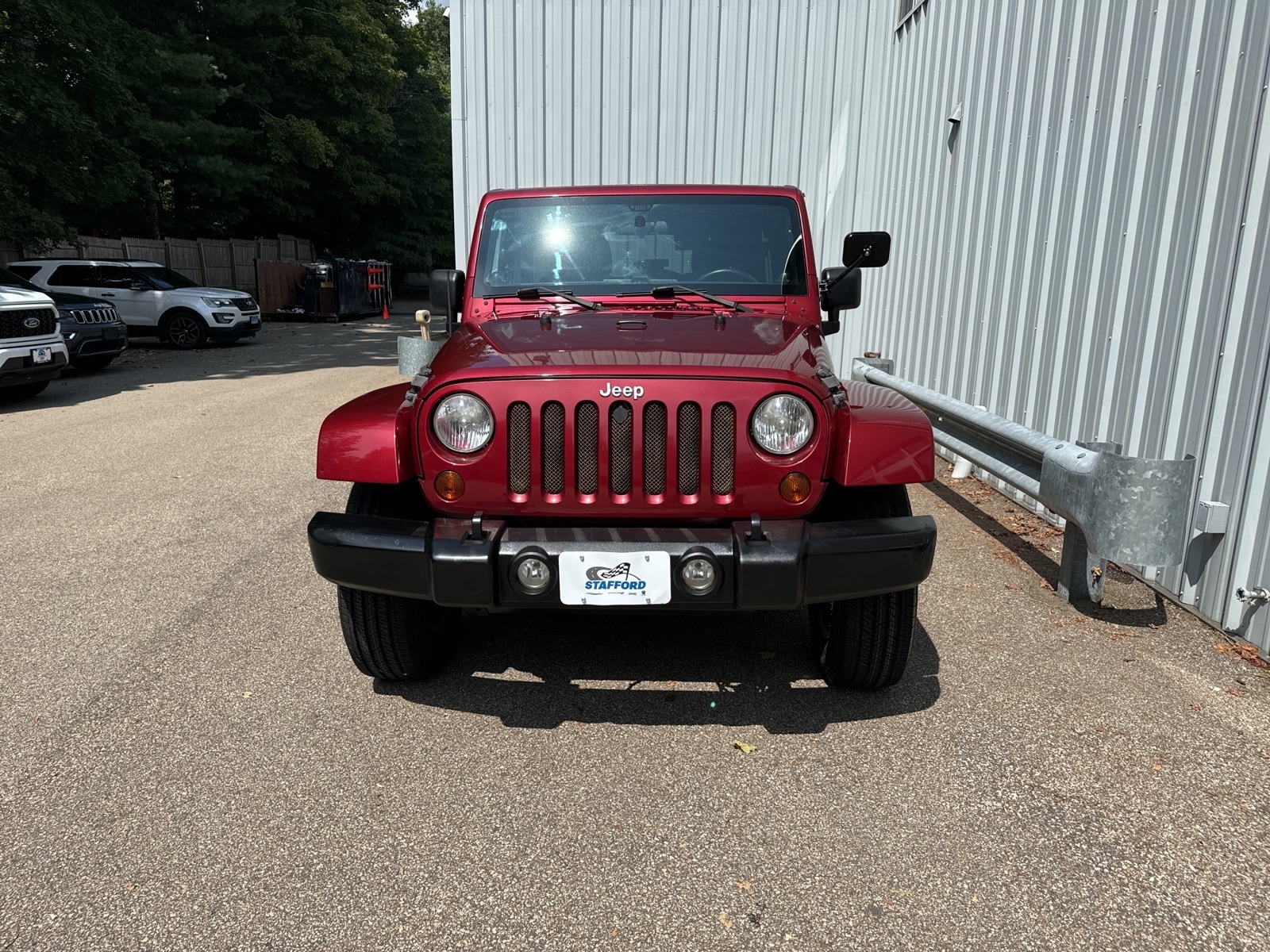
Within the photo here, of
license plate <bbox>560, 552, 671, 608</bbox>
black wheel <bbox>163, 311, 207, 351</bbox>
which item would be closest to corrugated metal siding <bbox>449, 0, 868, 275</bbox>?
license plate <bbox>560, 552, 671, 608</bbox>

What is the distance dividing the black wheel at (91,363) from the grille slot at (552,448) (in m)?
12.3

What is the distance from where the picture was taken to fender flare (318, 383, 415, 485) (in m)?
2.99

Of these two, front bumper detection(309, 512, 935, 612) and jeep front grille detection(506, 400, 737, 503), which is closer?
front bumper detection(309, 512, 935, 612)

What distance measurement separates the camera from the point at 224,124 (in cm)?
2611

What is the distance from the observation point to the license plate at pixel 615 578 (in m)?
2.77

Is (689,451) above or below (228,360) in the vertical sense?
above

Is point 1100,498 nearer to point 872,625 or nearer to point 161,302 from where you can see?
point 872,625

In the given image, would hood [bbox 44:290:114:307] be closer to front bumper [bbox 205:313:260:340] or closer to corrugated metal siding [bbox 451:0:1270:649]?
front bumper [bbox 205:313:260:340]

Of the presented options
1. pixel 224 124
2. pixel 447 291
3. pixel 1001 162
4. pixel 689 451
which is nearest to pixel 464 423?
pixel 689 451

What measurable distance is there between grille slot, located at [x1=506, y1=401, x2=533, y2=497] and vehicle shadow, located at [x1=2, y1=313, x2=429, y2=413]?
9620 mm

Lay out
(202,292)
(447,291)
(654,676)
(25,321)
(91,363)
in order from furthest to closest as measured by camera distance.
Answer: (202,292) < (91,363) < (25,321) < (447,291) < (654,676)

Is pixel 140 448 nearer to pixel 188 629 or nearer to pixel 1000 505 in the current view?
pixel 188 629

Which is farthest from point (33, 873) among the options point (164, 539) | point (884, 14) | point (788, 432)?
point (884, 14)

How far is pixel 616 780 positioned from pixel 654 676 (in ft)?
2.46
